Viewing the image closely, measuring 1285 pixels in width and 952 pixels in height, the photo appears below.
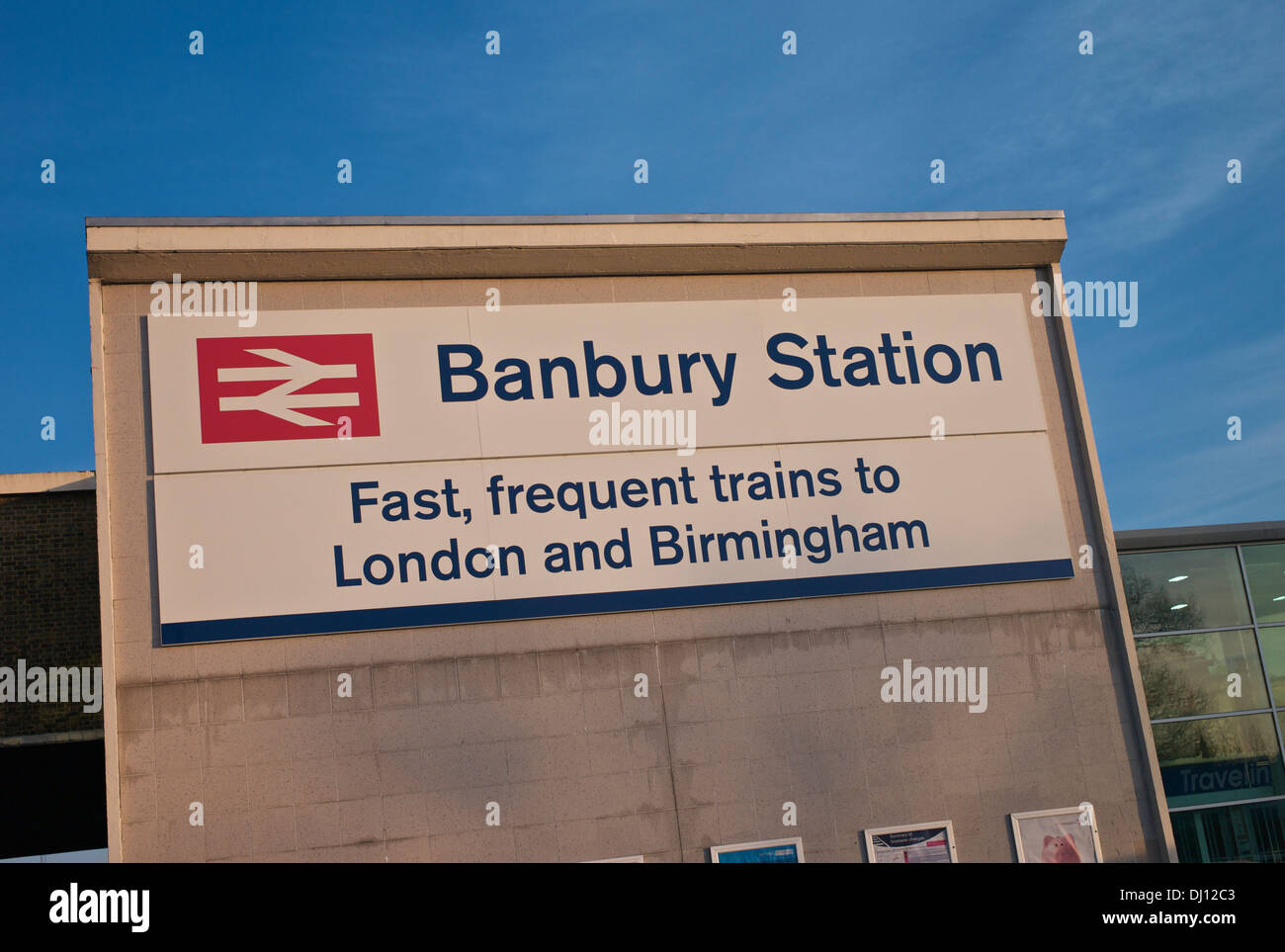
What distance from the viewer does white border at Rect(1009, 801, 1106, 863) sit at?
12492 millimetres

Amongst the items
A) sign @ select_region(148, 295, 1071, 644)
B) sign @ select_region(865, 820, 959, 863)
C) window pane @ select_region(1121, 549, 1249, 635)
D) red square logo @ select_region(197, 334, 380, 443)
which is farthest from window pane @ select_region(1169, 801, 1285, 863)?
red square logo @ select_region(197, 334, 380, 443)

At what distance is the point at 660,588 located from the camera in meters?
12.6

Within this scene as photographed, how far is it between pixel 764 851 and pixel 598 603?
333 centimetres

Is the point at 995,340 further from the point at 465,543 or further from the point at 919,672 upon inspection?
the point at 465,543

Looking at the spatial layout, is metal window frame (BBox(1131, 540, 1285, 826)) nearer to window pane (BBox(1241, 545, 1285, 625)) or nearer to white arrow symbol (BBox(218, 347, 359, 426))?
window pane (BBox(1241, 545, 1285, 625))

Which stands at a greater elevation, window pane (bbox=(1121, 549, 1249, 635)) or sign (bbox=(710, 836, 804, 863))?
window pane (bbox=(1121, 549, 1249, 635))

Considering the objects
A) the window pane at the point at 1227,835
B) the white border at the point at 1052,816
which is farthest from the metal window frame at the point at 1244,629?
the white border at the point at 1052,816

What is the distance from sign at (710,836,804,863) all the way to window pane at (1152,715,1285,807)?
8353mm
